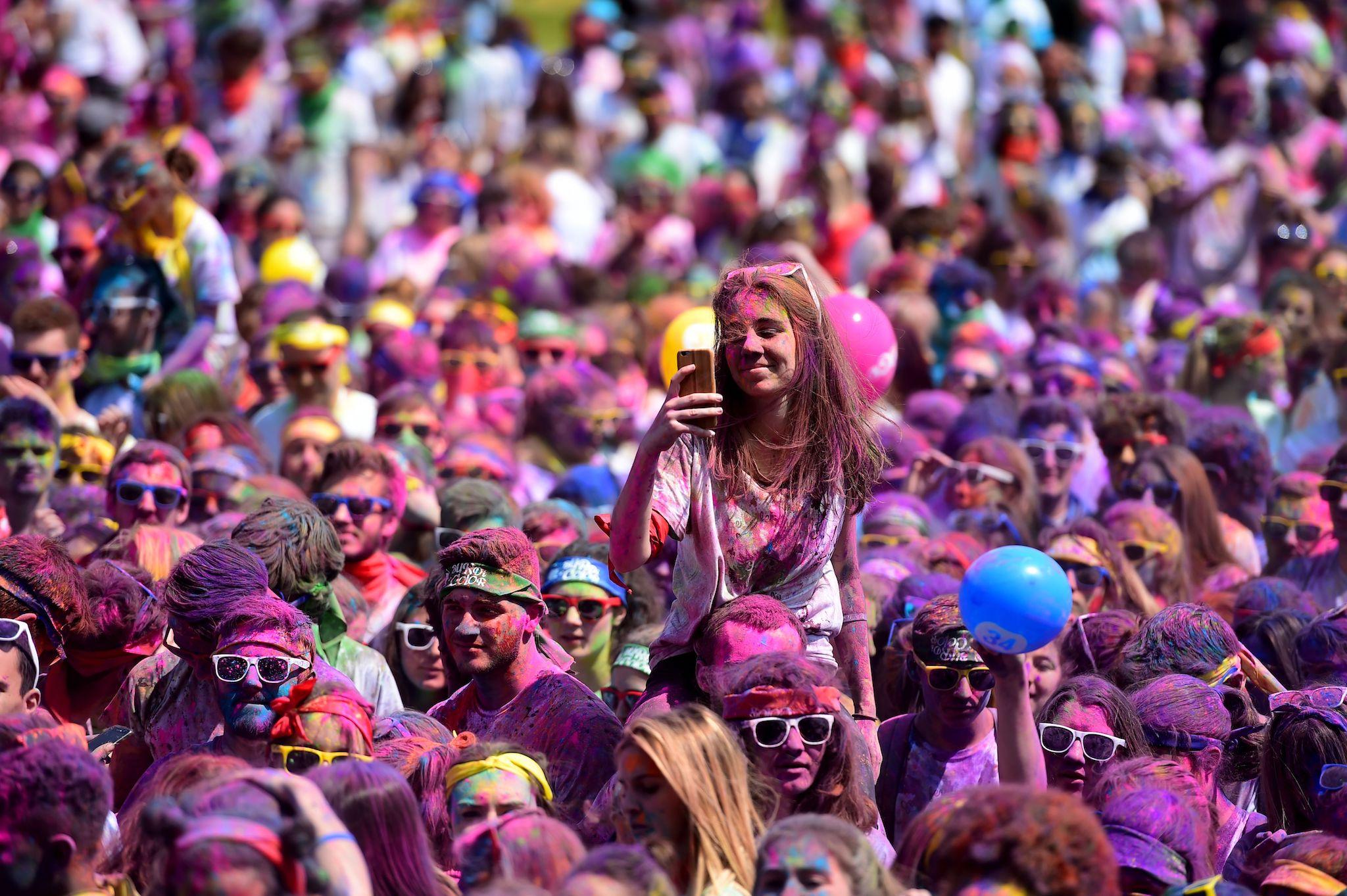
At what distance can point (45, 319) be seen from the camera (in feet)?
28.9

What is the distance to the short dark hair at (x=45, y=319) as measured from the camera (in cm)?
882

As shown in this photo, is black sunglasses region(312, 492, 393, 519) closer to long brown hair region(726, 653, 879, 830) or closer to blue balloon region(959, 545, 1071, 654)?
long brown hair region(726, 653, 879, 830)

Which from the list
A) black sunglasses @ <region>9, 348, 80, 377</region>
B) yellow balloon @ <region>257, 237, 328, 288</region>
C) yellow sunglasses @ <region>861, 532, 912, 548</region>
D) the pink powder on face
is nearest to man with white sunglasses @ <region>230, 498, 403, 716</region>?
the pink powder on face

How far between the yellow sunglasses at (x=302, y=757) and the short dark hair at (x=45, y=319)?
14.0ft

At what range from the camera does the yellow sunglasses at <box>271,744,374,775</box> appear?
16.9ft

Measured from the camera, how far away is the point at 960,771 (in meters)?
5.58

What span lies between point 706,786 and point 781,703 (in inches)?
16.7

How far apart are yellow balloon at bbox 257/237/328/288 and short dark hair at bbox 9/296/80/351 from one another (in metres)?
2.42

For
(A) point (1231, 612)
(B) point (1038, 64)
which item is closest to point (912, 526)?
(A) point (1231, 612)

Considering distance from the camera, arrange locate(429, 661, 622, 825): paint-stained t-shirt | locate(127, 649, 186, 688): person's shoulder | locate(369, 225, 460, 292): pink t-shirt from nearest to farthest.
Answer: locate(429, 661, 622, 825): paint-stained t-shirt
locate(127, 649, 186, 688): person's shoulder
locate(369, 225, 460, 292): pink t-shirt

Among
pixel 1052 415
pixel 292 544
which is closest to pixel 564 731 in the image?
pixel 292 544

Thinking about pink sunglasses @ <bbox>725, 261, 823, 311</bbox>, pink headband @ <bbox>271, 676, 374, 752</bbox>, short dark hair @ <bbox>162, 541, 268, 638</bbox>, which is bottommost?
pink headband @ <bbox>271, 676, 374, 752</bbox>

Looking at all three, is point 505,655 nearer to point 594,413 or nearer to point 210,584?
point 210,584

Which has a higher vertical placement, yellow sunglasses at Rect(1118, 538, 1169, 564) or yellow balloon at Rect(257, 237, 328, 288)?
yellow balloon at Rect(257, 237, 328, 288)
